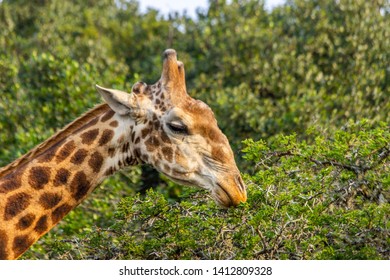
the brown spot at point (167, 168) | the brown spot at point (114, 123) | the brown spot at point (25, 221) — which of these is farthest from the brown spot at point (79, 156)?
the brown spot at point (167, 168)

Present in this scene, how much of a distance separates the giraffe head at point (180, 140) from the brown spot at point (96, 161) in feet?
1.07

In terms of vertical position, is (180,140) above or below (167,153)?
above

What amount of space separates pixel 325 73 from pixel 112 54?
9829mm

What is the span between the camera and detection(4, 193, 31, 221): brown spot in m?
8.29

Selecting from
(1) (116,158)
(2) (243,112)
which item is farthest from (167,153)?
(2) (243,112)

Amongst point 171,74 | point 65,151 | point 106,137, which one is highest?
point 171,74

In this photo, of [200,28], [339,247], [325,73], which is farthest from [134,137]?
[200,28]

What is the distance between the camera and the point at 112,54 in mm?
29859

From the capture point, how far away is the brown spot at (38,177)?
27.7ft

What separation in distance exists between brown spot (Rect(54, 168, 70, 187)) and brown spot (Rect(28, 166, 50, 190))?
8cm

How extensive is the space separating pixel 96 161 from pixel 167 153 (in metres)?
0.68

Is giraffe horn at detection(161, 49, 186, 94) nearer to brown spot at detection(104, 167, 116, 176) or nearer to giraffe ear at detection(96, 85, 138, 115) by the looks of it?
giraffe ear at detection(96, 85, 138, 115)

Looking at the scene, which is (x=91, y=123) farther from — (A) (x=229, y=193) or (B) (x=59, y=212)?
(A) (x=229, y=193)

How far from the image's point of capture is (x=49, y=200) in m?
8.42
